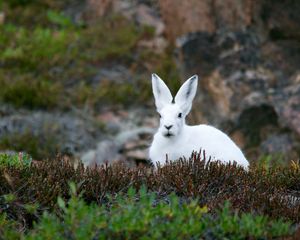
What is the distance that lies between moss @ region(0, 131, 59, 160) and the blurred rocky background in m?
0.02

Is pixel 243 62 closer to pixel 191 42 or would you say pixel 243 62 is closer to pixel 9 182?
pixel 191 42

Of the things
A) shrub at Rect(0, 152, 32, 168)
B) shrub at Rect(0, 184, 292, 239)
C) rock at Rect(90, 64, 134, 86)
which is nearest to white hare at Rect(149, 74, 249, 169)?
shrub at Rect(0, 152, 32, 168)

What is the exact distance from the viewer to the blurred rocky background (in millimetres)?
12656

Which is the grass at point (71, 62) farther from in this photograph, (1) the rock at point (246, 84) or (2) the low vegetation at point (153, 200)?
(2) the low vegetation at point (153, 200)

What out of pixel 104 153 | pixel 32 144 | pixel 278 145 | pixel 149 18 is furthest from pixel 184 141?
pixel 149 18

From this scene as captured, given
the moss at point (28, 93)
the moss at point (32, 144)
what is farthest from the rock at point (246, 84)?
the moss at point (28, 93)

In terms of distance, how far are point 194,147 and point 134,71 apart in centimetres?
782

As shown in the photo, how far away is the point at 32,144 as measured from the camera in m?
13.3

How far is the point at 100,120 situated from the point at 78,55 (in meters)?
1.71

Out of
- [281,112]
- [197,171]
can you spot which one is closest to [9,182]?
[197,171]

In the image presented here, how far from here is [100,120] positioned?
14492 mm

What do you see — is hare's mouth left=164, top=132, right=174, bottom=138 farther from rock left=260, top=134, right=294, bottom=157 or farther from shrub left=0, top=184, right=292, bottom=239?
rock left=260, top=134, right=294, bottom=157

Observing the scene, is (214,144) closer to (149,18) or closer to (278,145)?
(278,145)

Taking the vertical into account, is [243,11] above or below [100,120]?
above
